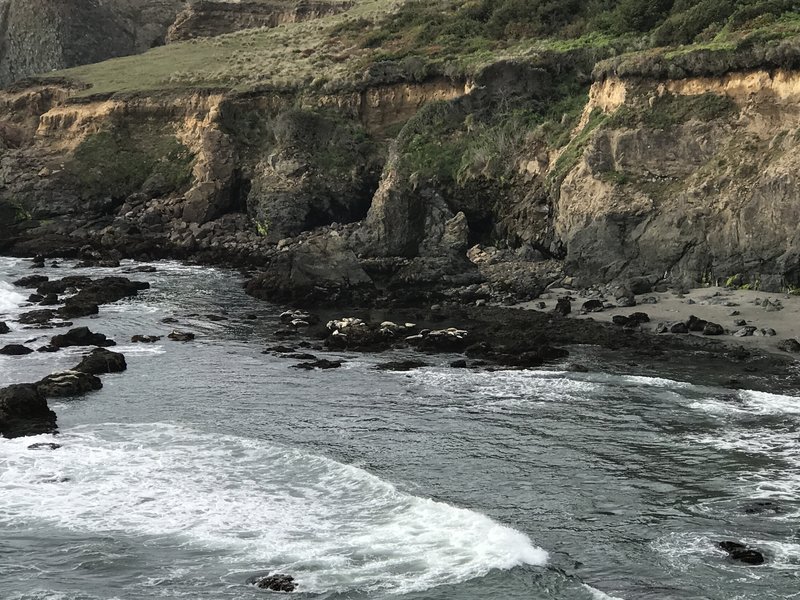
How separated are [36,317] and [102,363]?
1112cm

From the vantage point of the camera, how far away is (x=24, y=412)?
25109mm

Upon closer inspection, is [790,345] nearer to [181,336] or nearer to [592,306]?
[592,306]

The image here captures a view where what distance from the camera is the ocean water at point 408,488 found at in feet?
51.5

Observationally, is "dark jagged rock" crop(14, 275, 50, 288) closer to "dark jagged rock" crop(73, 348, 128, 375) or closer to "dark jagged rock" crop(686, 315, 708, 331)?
"dark jagged rock" crop(73, 348, 128, 375)

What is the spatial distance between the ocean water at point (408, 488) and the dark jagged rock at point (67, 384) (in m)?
0.59

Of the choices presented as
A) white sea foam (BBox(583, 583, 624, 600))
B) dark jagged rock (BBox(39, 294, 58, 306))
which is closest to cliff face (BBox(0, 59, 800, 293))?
dark jagged rock (BBox(39, 294, 58, 306))

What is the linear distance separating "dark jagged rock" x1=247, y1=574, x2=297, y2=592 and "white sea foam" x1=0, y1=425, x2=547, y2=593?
8.3 inches

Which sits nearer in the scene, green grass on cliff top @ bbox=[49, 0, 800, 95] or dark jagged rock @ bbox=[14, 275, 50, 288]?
green grass on cliff top @ bbox=[49, 0, 800, 95]

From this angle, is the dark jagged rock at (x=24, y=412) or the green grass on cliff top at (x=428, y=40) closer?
the dark jagged rock at (x=24, y=412)

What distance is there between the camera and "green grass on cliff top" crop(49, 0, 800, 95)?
1930 inches

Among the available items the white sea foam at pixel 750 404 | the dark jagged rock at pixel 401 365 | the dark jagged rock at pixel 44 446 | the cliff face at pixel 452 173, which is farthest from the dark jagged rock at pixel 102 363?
the white sea foam at pixel 750 404

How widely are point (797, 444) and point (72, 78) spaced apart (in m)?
76.5

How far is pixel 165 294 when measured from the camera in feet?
157

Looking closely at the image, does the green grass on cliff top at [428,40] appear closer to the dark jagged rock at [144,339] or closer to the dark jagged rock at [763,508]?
the dark jagged rock at [144,339]
